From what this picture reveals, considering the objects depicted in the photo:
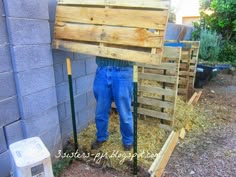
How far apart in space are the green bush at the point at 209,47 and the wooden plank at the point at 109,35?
635 centimetres

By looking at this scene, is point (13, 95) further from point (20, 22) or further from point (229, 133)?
point (229, 133)

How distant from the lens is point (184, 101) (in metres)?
4.38

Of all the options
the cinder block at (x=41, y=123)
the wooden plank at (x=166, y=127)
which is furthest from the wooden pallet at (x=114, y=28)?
the wooden plank at (x=166, y=127)

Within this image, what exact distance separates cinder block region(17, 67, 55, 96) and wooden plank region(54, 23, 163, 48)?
16.3 inches

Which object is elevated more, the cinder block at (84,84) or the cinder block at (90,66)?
the cinder block at (90,66)

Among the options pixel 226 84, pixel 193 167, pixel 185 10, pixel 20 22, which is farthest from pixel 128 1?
pixel 185 10

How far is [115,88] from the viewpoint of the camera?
91.7 inches

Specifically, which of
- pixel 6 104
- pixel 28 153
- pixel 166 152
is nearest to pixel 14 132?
pixel 6 104

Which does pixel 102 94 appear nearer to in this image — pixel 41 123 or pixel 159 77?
pixel 41 123

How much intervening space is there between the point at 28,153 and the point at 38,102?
729 mm

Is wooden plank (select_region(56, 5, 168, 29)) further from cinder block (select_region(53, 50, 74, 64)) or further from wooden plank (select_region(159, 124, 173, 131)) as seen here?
wooden plank (select_region(159, 124, 173, 131))

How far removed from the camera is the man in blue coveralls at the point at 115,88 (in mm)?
2289

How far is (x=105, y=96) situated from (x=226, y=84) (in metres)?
4.84

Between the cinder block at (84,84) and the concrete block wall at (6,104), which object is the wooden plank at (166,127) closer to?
the cinder block at (84,84)
